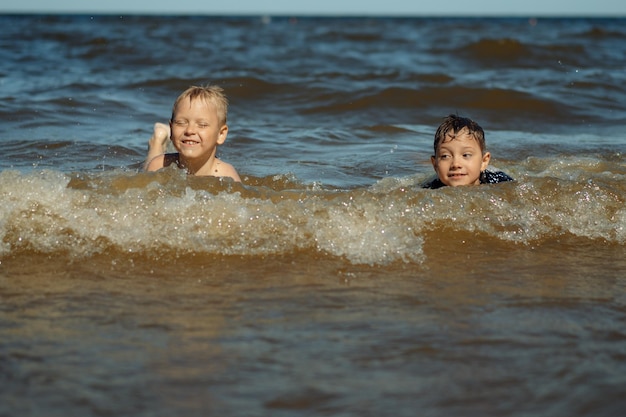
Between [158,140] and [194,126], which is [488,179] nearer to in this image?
[194,126]

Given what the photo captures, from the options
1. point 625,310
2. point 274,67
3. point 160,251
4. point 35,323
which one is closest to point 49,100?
point 274,67

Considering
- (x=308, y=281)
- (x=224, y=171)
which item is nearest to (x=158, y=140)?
(x=224, y=171)

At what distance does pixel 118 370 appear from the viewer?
8.49 ft

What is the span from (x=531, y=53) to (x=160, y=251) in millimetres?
14151

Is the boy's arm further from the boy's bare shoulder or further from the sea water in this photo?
the sea water

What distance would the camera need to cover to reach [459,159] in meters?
5.21

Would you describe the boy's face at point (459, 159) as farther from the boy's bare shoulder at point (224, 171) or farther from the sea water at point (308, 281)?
the boy's bare shoulder at point (224, 171)

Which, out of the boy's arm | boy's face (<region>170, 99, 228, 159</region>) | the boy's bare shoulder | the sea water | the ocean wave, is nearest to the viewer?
the sea water

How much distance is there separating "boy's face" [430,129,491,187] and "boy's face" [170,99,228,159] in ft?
4.68

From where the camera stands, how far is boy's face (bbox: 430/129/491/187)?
5211mm

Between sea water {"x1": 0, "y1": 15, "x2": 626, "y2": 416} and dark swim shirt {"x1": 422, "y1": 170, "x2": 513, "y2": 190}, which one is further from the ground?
dark swim shirt {"x1": 422, "y1": 170, "x2": 513, "y2": 190}

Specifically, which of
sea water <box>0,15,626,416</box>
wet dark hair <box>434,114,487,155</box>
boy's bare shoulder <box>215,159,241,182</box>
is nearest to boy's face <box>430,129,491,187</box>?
wet dark hair <box>434,114,487,155</box>

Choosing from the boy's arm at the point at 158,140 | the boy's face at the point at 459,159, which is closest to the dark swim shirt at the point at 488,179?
the boy's face at the point at 459,159

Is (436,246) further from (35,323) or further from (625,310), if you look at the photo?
(35,323)
